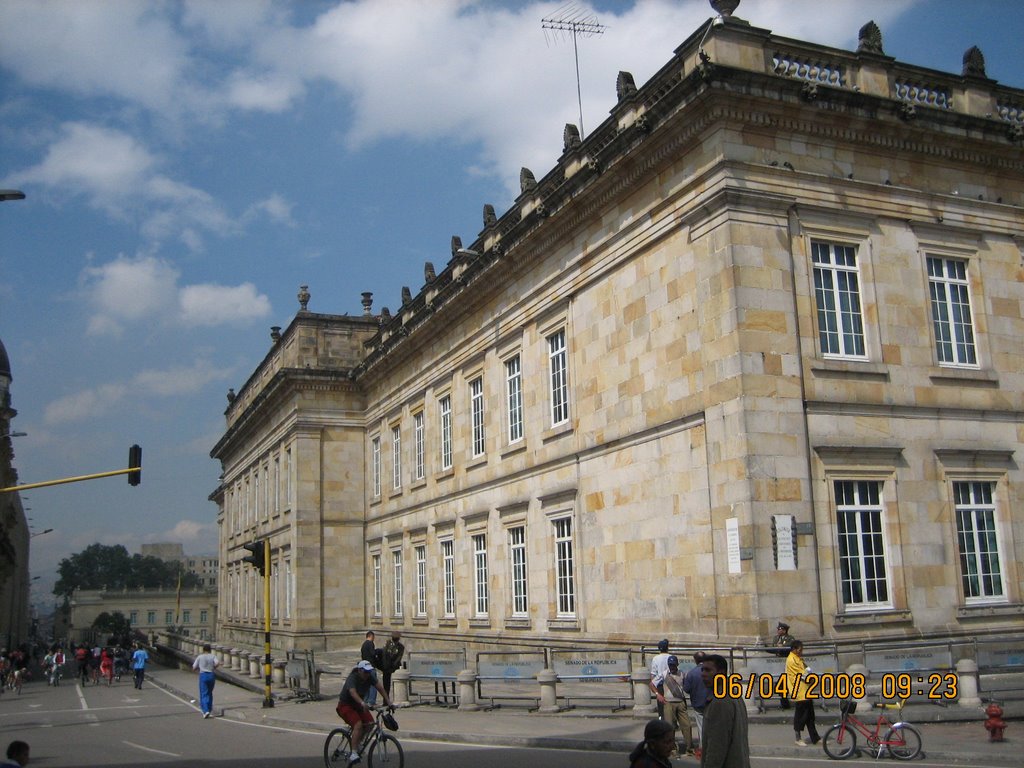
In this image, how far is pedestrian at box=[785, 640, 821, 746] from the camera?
1271 cm

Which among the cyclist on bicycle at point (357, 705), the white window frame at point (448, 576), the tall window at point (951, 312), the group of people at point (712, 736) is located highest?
the tall window at point (951, 312)

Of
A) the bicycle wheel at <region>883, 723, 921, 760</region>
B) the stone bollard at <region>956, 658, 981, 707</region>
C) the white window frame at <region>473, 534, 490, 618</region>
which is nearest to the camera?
the bicycle wheel at <region>883, 723, 921, 760</region>

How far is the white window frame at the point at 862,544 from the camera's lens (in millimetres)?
16906

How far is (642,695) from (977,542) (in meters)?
7.11

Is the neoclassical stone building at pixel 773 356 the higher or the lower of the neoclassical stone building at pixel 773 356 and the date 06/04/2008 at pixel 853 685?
the higher

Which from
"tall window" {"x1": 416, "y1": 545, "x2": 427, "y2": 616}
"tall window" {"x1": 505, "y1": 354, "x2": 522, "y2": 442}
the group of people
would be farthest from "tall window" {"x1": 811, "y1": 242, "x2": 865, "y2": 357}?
"tall window" {"x1": 416, "y1": 545, "x2": 427, "y2": 616}

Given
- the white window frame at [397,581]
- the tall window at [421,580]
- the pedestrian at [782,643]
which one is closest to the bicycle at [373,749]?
the pedestrian at [782,643]

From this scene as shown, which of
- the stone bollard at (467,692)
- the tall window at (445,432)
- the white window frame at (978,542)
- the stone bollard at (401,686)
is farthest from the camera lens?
the tall window at (445,432)

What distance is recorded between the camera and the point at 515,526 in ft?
83.4

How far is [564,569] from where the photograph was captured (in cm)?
2288

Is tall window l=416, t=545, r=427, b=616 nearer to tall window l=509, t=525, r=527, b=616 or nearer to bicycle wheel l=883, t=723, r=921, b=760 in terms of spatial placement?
tall window l=509, t=525, r=527, b=616

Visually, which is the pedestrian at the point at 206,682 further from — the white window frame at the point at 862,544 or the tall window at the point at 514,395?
the white window frame at the point at 862,544

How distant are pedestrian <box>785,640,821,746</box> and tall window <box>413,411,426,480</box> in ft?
70.6

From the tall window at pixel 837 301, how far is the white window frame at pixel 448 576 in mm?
14980
